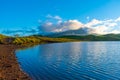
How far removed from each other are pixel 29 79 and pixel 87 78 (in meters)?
12.9

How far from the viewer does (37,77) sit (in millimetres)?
49812

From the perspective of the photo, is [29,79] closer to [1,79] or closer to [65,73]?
[1,79]

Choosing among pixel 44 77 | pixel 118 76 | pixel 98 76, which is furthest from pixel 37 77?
pixel 118 76

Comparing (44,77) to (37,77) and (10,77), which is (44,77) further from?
(10,77)

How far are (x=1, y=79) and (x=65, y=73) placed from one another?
682 inches

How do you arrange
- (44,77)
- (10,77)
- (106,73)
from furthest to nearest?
1. (106,73)
2. (44,77)
3. (10,77)

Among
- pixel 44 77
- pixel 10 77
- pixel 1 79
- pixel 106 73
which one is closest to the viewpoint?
pixel 1 79

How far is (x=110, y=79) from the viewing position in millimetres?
47562

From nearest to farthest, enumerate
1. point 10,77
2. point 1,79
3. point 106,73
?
Result: point 1,79, point 10,77, point 106,73

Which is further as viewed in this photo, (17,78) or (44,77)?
(44,77)

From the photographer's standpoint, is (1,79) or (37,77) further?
(37,77)

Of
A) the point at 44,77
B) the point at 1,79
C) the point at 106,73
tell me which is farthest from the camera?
the point at 106,73

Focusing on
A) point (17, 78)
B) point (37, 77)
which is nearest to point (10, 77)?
point (17, 78)

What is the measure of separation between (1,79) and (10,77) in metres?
3.39
